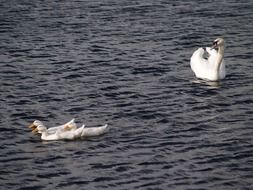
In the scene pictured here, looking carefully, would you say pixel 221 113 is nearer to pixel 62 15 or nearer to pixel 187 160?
pixel 187 160

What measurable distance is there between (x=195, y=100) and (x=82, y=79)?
568cm

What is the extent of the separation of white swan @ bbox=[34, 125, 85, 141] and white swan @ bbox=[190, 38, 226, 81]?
28.7ft

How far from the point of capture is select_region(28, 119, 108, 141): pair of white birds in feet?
76.1

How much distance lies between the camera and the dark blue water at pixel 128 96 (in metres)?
20.5

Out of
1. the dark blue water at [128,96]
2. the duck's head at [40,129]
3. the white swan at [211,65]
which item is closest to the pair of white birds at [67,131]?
the duck's head at [40,129]

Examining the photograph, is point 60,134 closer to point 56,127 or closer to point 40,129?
point 56,127

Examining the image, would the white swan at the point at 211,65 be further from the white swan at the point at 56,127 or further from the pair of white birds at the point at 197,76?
the white swan at the point at 56,127

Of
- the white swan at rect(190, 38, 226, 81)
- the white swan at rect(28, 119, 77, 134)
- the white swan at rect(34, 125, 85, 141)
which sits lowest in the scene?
the white swan at rect(34, 125, 85, 141)

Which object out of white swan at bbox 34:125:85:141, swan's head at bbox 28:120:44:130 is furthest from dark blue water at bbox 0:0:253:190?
swan's head at bbox 28:120:44:130

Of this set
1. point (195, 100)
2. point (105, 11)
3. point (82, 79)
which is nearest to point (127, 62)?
point (82, 79)

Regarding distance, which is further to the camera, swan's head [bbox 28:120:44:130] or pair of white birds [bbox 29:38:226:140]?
swan's head [bbox 28:120:44:130]

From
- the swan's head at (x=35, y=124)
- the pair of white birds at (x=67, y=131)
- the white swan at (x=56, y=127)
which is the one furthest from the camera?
the swan's head at (x=35, y=124)

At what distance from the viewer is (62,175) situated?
20375mm

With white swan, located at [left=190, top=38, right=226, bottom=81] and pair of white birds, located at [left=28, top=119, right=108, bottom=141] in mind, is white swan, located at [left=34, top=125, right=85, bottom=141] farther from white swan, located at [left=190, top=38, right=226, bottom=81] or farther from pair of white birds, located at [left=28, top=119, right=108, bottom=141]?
white swan, located at [left=190, top=38, right=226, bottom=81]
